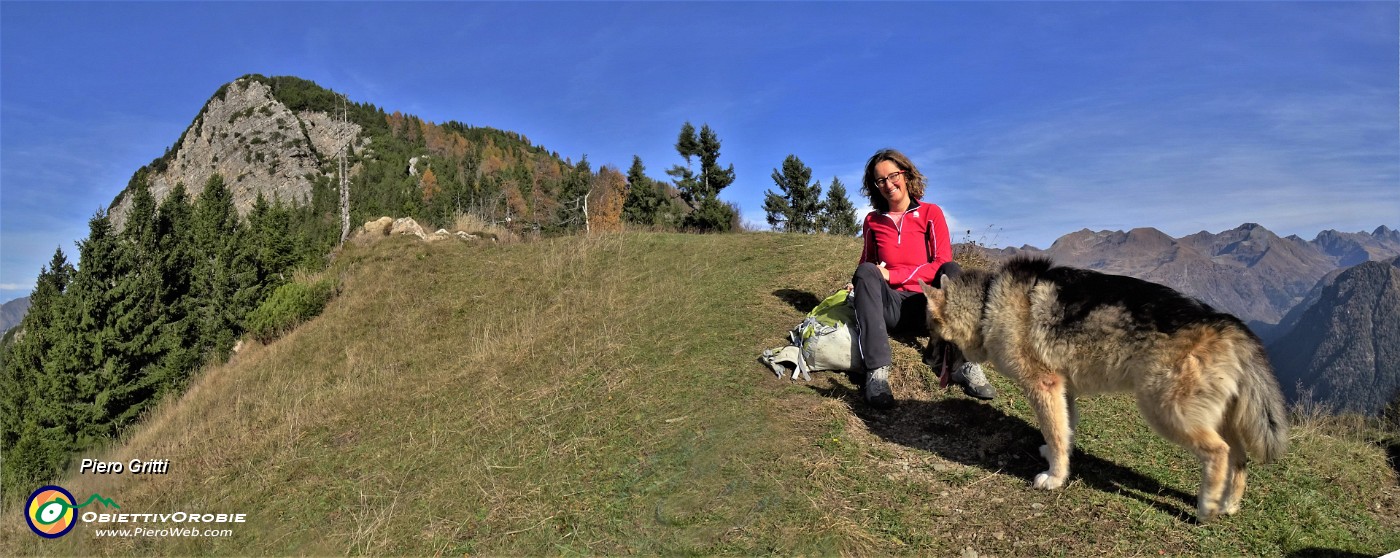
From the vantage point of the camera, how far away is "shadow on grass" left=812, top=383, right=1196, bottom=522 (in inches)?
158

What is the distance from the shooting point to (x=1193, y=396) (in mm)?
3254

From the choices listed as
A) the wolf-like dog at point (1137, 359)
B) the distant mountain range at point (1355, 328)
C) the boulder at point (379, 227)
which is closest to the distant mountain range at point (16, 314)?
the boulder at point (379, 227)

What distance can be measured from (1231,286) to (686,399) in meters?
103

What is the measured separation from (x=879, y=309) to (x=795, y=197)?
3174 cm

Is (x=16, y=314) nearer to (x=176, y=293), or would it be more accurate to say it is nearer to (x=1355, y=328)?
(x=176, y=293)

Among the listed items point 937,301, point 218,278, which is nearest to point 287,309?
point 937,301

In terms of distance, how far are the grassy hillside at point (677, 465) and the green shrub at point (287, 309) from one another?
489 cm

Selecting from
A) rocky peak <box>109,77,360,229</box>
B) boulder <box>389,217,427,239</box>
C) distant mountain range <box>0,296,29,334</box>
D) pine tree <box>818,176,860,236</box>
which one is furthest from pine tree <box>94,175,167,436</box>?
rocky peak <box>109,77,360,229</box>

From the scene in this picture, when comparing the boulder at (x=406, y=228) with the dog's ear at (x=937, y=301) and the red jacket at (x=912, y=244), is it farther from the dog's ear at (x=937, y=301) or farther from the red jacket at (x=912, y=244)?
the dog's ear at (x=937, y=301)

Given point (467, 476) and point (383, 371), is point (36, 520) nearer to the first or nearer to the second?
point (383, 371)

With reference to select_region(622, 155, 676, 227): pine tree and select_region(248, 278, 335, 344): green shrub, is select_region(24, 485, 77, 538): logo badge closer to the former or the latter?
select_region(248, 278, 335, 344): green shrub

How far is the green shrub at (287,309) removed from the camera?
549 inches

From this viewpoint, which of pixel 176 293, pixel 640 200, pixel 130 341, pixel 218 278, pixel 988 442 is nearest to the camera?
pixel 988 442

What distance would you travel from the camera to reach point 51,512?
20.1 feet
